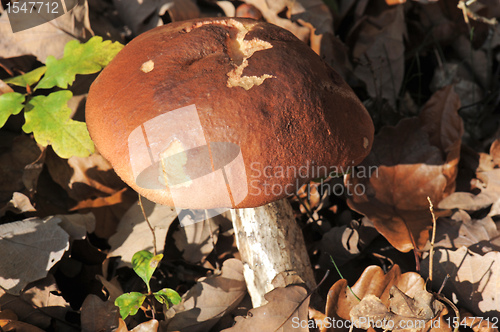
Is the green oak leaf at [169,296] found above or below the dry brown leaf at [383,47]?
below

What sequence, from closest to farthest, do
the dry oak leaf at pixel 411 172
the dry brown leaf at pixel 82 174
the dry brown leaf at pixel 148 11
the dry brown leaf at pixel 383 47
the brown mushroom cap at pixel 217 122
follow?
1. the brown mushroom cap at pixel 217 122
2. the dry oak leaf at pixel 411 172
3. the dry brown leaf at pixel 82 174
4. the dry brown leaf at pixel 148 11
5. the dry brown leaf at pixel 383 47

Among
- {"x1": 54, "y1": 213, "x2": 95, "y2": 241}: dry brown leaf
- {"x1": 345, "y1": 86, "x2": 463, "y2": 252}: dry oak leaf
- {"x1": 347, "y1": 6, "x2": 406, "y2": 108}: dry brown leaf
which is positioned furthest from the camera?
{"x1": 347, "y1": 6, "x2": 406, "y2": 108}: dry brown leaf

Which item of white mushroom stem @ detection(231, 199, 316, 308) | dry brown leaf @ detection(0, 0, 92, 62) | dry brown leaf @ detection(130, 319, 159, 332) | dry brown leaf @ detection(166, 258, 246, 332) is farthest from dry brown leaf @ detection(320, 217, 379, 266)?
dry brown leaf @ detection(0, 0, 92, 62)

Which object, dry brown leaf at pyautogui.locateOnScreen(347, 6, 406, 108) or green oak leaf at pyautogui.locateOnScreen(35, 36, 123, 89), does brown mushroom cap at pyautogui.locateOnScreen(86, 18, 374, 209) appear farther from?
dry brown leaf at pyautogui.locateOnScreen(347, 6, 406, 108)

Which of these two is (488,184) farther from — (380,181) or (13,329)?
(13,329)

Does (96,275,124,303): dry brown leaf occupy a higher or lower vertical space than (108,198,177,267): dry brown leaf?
lower

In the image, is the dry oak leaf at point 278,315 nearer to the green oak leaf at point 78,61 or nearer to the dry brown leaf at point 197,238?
the dry brown leaf at point 197,238

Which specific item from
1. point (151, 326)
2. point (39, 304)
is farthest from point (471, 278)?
point (39, 304)

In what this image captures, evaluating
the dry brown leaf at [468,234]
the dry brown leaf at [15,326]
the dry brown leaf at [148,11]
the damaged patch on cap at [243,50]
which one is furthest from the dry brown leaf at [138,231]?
the dry brown leaf at [468,234]
